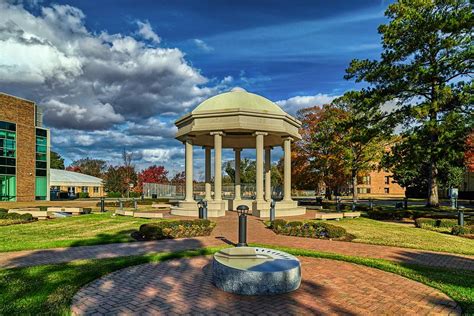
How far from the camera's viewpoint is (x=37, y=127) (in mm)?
47188

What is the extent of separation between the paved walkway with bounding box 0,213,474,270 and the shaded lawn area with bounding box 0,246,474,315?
90 centimetres

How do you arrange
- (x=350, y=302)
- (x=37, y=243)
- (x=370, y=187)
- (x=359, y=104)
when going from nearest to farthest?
(x=350, y=302) → (x=37, y=243) → (x=359, y=104) → (x=370, y=187)

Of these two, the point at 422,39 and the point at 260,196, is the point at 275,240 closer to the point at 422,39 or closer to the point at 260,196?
the point at 260,196

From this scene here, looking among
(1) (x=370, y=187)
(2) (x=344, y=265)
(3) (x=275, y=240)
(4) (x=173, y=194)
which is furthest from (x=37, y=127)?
→ (1) (x=370, y=187)

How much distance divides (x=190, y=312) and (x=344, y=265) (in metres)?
4.97

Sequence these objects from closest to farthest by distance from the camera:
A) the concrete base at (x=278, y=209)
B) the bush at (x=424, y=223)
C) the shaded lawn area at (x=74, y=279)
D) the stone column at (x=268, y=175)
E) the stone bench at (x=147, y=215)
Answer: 1. the shaded lawn area at (x=74, y=279)
2. the bush at (x=424, y=223)
3. the stone bench at (x=147, y=215)
4. the concrete base at (x=278, y=209)
5. the stone column at (x=268, y=175)

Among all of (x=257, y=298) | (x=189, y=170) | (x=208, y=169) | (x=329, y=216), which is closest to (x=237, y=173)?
(x=208, y=169)

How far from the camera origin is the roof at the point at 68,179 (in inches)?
2527

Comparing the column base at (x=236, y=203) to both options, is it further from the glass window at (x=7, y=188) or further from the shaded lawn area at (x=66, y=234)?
the glass window at (x=7, y=188)

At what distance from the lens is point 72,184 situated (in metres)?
67.4

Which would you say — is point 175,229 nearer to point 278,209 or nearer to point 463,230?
point 278,209

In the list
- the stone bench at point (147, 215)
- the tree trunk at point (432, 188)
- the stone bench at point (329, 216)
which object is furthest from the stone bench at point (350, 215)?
the stone bench at point (147, 215)

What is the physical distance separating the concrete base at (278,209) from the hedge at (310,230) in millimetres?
6025

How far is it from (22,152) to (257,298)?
47379 millimetres
